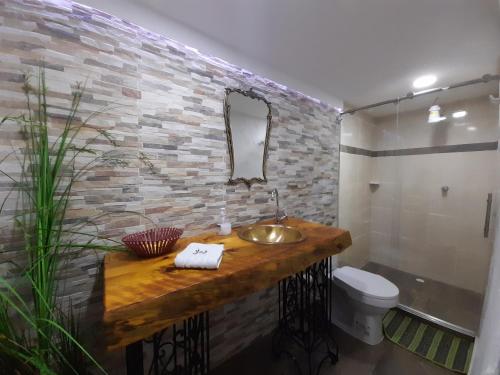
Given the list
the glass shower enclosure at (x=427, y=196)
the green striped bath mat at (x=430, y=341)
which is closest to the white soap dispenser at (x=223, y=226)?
the glass shower enclosure at (x=427, y=196)

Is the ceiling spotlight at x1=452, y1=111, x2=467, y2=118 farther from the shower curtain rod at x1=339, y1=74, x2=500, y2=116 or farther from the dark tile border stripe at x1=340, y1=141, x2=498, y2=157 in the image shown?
the shower curtain rod at x1=339, y1=74, x2=500, y2=116

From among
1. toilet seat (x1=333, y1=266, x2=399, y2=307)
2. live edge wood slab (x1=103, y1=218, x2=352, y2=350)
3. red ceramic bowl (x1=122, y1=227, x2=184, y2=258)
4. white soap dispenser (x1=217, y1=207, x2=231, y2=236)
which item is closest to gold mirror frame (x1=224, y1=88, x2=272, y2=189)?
white soap dispenser (x1=217, y1=207, x2=231, y2=236)

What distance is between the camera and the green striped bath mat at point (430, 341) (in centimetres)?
151

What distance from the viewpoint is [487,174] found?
2.15 metres

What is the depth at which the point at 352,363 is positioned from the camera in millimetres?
1506

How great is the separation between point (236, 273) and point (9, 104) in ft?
3.71

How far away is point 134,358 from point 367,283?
1748mm

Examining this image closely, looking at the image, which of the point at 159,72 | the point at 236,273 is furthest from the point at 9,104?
the point at 236,273

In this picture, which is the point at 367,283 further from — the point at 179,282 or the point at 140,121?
the point at 140,121

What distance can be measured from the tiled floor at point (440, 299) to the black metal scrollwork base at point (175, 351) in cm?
213

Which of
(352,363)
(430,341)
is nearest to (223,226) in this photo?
(352,363)

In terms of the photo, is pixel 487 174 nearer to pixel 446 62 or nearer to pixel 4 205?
pixel 446 62

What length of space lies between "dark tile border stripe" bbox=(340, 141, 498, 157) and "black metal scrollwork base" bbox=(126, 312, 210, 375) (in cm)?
Result: 222

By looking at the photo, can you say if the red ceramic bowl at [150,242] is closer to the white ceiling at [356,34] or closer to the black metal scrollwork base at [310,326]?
the black metal scrollwork base at [310,326]
